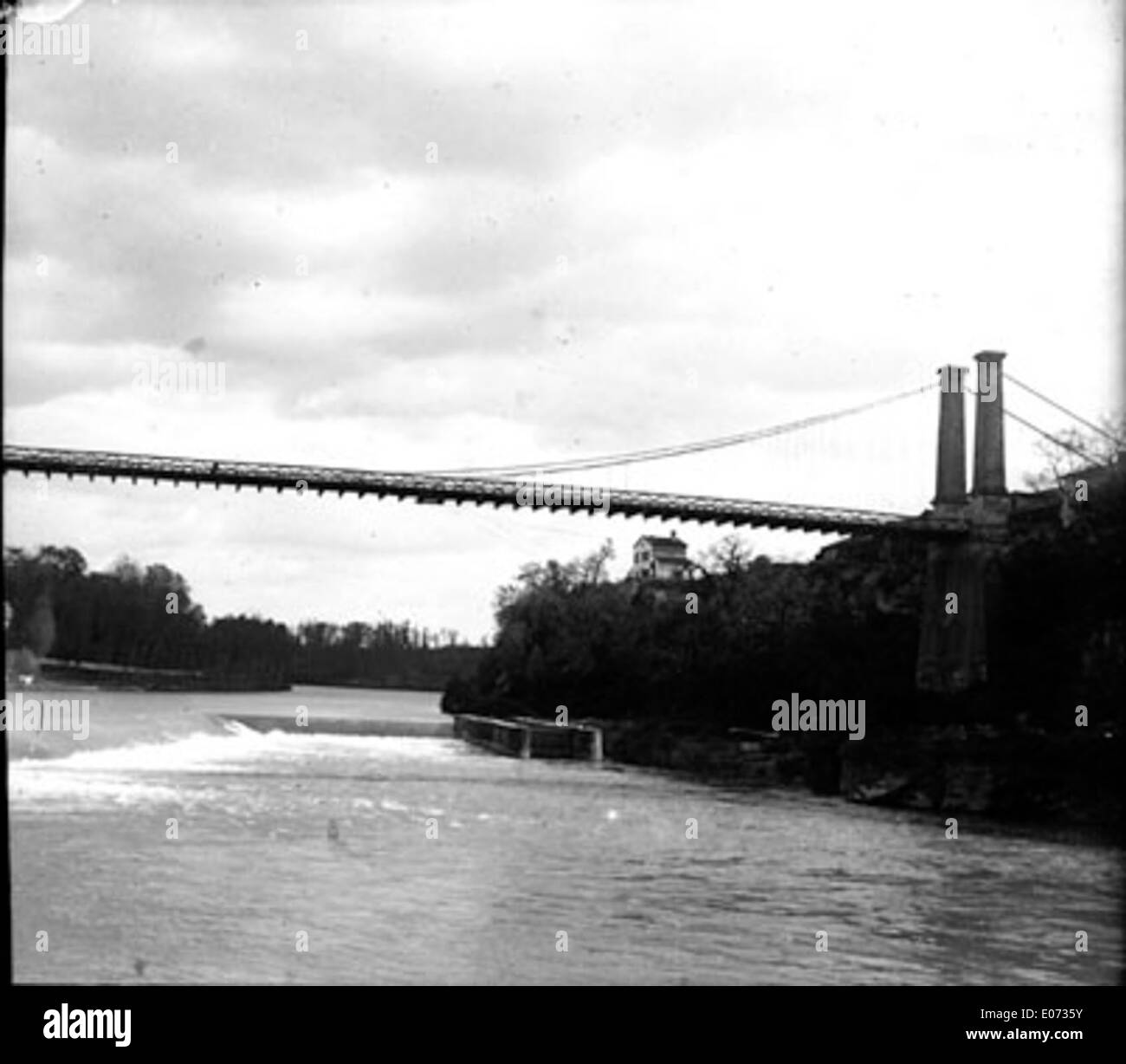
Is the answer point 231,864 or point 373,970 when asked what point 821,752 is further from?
point 373,970

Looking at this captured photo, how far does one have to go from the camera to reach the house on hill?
50.4m

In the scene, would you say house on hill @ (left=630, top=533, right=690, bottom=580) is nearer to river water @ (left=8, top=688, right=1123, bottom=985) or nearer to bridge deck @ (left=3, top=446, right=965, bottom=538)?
bridge deck @ (left=3, top=446, right=965, bottom=538)

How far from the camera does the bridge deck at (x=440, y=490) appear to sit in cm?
2622

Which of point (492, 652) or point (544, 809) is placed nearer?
point (544, 809)

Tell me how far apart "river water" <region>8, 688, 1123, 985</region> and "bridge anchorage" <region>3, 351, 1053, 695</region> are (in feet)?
13.4

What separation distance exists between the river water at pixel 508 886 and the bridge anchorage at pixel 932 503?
4.09 metres

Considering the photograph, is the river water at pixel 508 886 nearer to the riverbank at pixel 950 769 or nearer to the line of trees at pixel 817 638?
the riverbank at pixel 950 769

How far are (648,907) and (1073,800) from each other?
1046cm

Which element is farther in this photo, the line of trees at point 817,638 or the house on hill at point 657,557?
the house on hill at point 657,557

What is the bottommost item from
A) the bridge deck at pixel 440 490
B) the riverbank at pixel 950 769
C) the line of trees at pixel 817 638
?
the riverbank at pixel 950 769

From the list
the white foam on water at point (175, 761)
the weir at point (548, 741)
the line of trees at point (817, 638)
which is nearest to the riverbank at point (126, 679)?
the white foam on water at point (175, 761)
